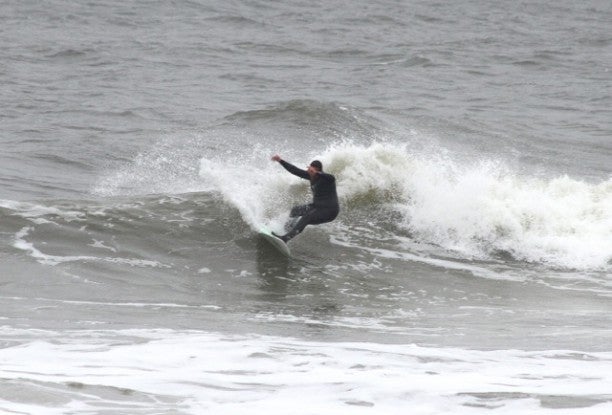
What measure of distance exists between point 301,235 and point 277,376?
22.3 feet

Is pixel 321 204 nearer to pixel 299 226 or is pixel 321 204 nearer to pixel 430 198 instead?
pixel 299 226

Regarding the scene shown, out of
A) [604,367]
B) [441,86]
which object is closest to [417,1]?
[441,86]

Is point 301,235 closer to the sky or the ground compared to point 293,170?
closer to the ground

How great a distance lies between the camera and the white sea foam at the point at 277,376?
6.82 m

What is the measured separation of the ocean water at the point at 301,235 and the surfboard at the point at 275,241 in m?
0.16

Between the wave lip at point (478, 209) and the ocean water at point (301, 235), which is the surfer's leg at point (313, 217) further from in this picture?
the wave lip at point (478, 209)

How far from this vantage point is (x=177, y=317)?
1007cm

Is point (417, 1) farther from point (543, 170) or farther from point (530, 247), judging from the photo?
point (530, 247)

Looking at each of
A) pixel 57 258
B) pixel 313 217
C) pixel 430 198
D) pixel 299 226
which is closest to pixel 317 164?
pixel 313 217

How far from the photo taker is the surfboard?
1318 centimetres

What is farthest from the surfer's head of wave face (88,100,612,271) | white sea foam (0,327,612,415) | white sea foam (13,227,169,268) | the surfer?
white sea foam (0,327,612,415)

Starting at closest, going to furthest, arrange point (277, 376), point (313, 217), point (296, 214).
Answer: point (277, 376) → point (313, 217) → point (296, 214)

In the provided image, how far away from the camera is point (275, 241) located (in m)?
13.2

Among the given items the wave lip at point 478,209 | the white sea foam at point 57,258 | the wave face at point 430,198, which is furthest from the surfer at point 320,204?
the wave lip at point 478,209
